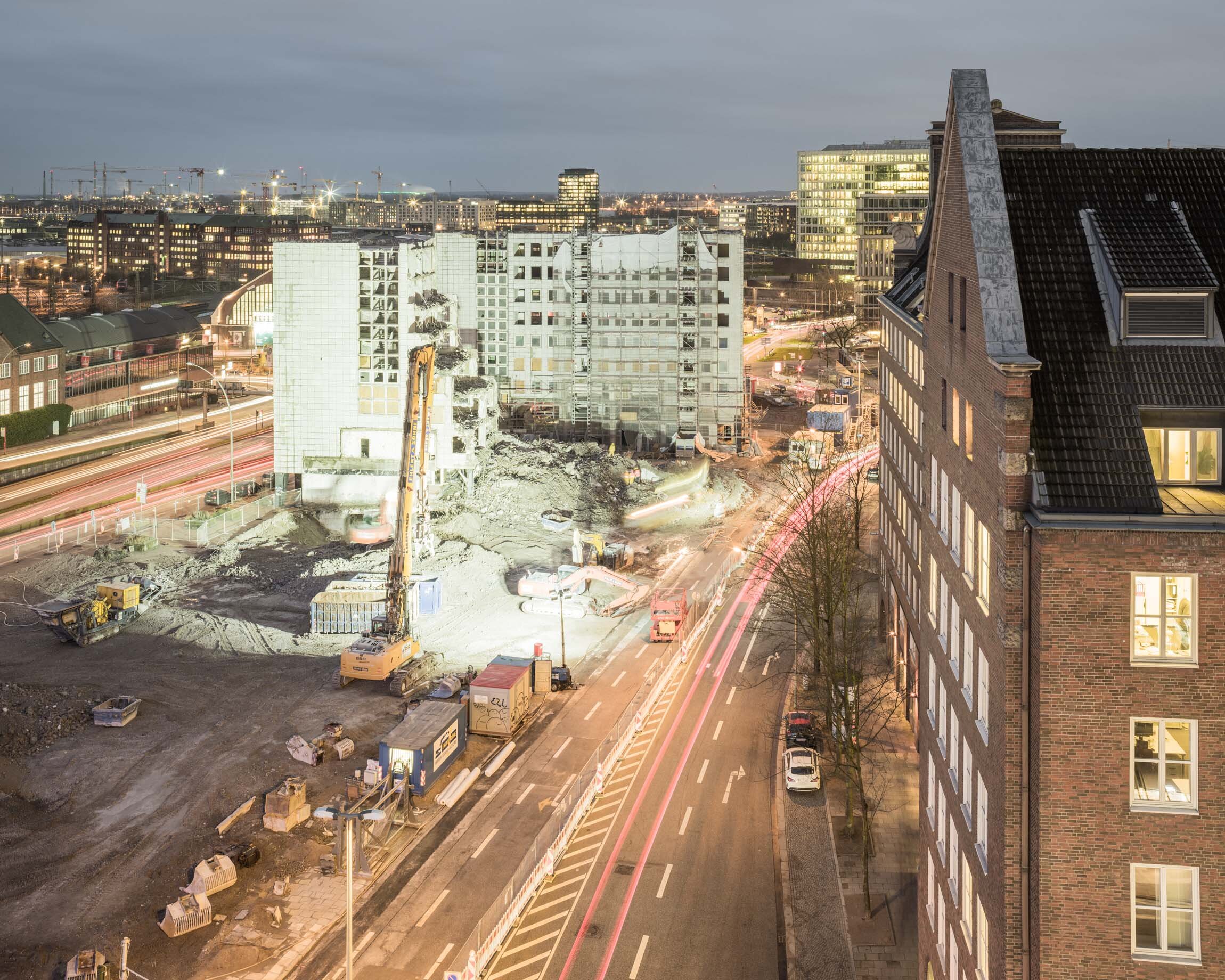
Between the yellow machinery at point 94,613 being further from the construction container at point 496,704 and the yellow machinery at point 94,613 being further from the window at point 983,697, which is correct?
the window at point 983,697

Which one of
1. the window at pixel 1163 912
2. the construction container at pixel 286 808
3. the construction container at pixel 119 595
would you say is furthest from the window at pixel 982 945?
the construction container at pixel 119 595

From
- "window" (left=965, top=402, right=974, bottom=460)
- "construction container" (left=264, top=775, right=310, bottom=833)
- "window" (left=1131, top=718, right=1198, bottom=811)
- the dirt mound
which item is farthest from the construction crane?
"window" (left=1131, top=718, right=1198, bottom=811)

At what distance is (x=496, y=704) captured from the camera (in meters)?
49.7

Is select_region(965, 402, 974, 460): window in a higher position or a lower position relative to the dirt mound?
higher

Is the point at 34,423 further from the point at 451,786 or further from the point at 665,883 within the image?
the point at 665,883

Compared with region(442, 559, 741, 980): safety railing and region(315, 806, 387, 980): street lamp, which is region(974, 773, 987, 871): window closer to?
region(442, 559, 741, 980): safety railing

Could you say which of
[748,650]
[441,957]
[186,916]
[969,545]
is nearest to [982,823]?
[969,545]

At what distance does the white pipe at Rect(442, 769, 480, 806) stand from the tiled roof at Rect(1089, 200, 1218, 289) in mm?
30624

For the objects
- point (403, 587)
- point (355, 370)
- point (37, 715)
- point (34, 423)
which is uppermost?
point (355, 370)

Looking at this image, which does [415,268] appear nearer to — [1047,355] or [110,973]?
[110,973]

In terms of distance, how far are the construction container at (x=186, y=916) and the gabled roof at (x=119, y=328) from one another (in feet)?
328

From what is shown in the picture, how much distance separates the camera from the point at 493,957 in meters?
33.4

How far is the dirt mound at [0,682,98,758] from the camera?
158 feet

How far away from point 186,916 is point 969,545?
2535 centimetres
